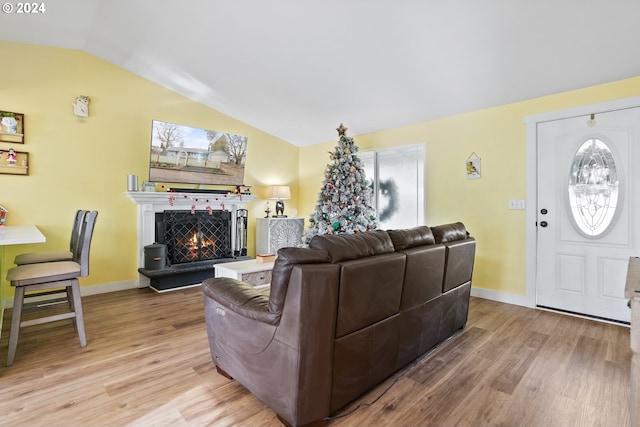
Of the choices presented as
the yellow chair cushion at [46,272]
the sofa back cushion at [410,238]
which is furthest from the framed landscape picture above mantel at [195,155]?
the sofa back cushion at [410,238]

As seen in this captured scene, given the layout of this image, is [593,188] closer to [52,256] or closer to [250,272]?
[250,272]

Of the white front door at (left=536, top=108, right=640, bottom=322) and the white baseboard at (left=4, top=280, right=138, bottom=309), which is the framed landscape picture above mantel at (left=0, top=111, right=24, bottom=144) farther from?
the white front door at (left=536, top=108, right=640, bottom=322)

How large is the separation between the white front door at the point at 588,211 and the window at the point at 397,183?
1479 mm

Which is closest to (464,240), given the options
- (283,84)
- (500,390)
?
(500,390)

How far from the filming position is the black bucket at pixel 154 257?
4.18 metres

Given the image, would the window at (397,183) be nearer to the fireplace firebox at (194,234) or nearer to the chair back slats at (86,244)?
the fireplace firebox at (194,234)

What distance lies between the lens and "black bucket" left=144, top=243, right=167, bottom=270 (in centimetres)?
418

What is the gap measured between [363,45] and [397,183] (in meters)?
2.26

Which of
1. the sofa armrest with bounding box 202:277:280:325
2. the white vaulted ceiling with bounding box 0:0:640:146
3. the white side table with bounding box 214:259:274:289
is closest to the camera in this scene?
the sofa armrest with bounding box 202:277:280:325

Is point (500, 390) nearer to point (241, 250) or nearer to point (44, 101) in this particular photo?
point (241, 250)

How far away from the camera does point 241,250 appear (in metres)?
5.36

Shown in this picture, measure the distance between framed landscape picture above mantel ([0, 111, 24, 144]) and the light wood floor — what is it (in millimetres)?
2069

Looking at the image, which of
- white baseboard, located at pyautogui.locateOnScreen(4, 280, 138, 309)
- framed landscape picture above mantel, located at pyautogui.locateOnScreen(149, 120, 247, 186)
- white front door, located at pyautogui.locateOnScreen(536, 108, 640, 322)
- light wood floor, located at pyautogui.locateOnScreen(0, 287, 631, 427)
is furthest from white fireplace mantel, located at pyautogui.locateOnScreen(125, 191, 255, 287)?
white front door, located at pyautogui.locateOnScreen(536, 108, 640, 322)

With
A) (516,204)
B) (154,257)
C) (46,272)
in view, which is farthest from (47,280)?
(516,204)
